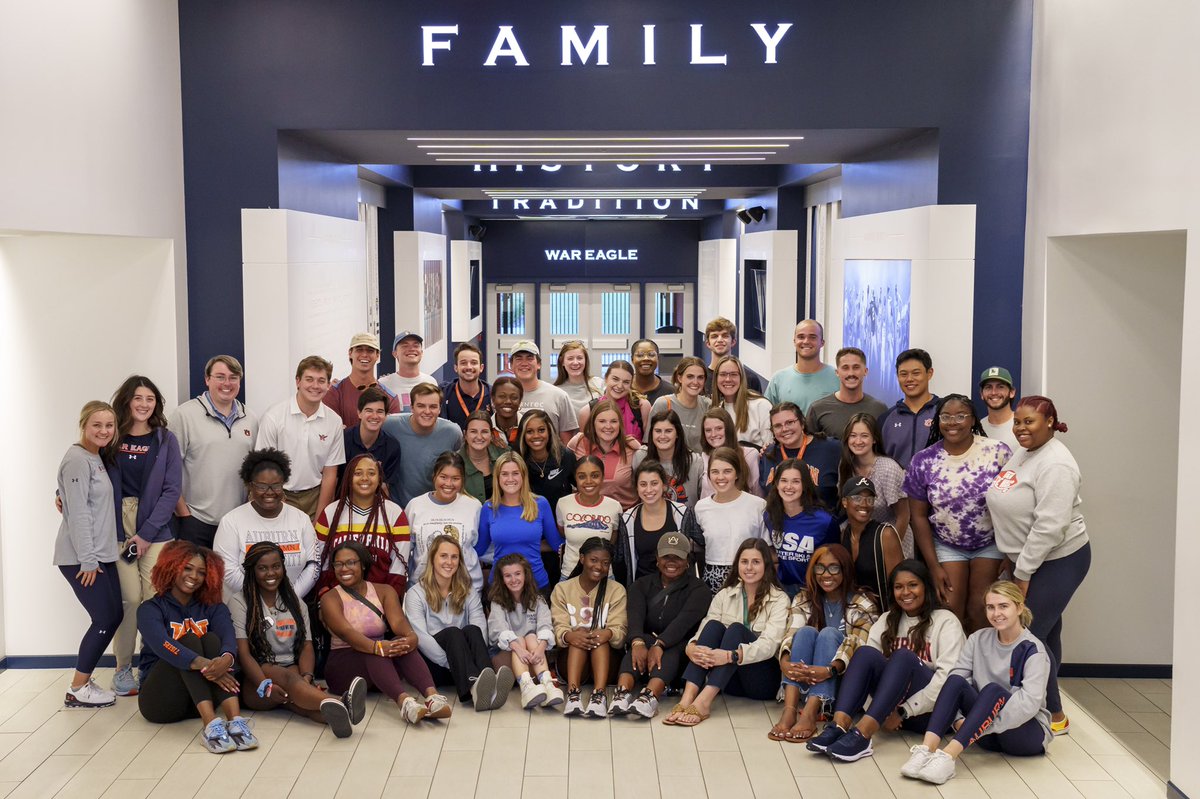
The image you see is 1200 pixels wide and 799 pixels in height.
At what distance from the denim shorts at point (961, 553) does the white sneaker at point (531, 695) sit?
2.11 metres

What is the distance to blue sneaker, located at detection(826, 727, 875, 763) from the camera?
5.49 m

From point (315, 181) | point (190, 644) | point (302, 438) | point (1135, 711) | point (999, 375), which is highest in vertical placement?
point (315, 181)

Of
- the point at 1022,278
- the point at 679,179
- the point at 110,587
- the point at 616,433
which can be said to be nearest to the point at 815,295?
the point at 679,179

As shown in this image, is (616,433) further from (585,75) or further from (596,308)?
(596,308)

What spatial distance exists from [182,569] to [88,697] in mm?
1016

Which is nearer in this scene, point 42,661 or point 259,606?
point 259,606

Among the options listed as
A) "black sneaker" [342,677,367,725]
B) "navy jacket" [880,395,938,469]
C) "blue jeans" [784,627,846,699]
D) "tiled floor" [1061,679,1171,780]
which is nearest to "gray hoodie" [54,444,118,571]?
"black sneaker" [342,677,367,725]

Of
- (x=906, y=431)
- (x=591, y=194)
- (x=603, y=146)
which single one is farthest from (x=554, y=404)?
(x=591, y=194)

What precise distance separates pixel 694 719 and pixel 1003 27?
4231mm

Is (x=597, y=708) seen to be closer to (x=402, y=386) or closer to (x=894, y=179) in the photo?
(x=402, y=386)

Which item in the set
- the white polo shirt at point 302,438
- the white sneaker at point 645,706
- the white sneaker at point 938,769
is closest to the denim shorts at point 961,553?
the white sneaker at point 938,769

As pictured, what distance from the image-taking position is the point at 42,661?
695 cm

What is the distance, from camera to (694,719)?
235 inches

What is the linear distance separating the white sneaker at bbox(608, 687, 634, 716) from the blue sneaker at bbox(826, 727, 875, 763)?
3.33ft
